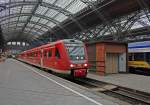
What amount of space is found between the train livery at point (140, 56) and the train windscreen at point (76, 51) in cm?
962

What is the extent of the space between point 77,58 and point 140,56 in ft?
37.7

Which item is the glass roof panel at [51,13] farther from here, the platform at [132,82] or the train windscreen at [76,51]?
the platform at [132,82]

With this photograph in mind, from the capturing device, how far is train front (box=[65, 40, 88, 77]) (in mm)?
18938

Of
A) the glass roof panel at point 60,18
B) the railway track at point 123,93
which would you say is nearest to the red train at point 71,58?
the railway track at point 123,93

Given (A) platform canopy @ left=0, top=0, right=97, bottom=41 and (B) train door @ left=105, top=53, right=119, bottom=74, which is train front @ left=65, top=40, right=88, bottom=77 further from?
(A) platform canopy @ left=0, top=0, right=97, bottom=41

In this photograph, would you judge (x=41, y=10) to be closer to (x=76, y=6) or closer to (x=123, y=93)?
(x=76, y=6)

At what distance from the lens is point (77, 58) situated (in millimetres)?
19578

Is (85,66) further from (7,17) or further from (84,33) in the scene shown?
(7,17)

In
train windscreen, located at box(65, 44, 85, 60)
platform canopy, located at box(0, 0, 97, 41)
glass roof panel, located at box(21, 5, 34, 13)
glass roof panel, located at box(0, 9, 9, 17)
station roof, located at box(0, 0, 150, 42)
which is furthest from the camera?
glass roof panel, located at box(0, 9, 9, 17)

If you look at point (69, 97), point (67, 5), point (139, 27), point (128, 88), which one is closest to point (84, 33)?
point (67, 5)

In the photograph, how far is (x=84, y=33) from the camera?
2157 inches

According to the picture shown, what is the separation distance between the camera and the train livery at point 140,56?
27.5 metres

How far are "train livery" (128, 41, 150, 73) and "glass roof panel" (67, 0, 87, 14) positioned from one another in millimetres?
17796

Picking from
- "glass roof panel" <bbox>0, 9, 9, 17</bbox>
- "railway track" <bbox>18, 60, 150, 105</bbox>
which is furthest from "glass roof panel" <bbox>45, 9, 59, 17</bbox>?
"railway track" <bbox>18, 60, 150, 105</bbox>
